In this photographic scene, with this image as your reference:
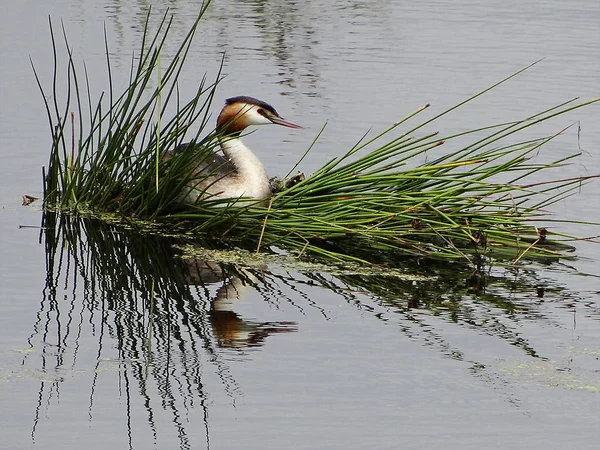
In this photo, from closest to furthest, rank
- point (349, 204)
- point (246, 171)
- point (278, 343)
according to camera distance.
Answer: point (278, 343), point (349, 204), point (246, 171)

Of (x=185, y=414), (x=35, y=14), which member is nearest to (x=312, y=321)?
(x=185, y=414)

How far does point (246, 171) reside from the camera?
24.4ft

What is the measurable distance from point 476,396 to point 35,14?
11.4 meters

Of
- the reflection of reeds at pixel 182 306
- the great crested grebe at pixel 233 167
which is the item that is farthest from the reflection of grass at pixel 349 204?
the reflection of reeds at pixel 182 306

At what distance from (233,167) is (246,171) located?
0.27 feet

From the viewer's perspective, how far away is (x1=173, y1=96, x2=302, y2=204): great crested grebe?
734 cm

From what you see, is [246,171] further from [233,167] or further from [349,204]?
[349,204]

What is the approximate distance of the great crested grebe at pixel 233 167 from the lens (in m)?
7.34

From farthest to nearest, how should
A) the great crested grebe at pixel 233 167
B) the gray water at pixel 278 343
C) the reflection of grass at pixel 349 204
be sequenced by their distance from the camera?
the great crested grebe at pixel 233 167
the reflection of grass at pixel 349 204
the gray water at pixel 278 343

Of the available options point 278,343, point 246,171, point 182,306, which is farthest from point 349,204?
point 278,343

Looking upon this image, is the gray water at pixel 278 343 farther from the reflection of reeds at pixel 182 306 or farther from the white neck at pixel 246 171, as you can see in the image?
the white neck at pixel 246 171

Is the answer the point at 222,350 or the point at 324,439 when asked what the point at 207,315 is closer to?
the point at 222,350

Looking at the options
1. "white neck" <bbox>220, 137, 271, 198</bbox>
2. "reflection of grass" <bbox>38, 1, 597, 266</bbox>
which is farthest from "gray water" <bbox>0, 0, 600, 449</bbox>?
"white neck" <bbox>220, 137, 271, 198</bbox>

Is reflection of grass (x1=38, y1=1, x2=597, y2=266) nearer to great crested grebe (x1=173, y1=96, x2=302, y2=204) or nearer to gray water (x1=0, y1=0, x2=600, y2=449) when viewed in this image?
great crested grebe (x1=173, y1=96, x2=302, y2=204)
